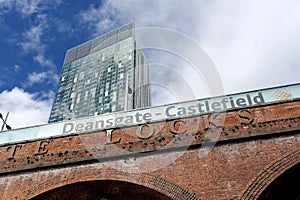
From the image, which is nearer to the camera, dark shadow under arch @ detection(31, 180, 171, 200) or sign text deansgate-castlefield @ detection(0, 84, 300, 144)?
dark shadow under arch @ detection(31, 180, 171, 200)

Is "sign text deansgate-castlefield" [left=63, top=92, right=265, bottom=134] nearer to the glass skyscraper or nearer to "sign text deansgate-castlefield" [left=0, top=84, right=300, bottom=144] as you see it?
"sign text deansgate-castlefield" [left=0, top=84, right=300, bottom=144]

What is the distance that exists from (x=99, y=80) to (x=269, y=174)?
66041 mm

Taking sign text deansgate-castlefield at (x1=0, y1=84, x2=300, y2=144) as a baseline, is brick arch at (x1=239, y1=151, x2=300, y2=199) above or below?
below

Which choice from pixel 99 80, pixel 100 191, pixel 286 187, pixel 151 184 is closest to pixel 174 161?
pixel 151 184

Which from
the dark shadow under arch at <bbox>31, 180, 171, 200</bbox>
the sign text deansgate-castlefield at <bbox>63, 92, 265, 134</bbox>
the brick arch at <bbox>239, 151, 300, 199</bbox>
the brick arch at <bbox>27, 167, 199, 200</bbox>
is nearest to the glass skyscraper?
the sign text deansgate-castlefield at <bbox>63, 92, 265, 134</bbox>

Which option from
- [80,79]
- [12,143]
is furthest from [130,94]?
[12,143]

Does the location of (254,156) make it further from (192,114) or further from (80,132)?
(80,132)

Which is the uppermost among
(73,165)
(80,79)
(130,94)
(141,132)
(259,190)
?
(80,79)

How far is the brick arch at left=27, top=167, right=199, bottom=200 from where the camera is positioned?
7.90m

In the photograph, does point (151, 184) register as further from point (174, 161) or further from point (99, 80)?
point (99, 80)

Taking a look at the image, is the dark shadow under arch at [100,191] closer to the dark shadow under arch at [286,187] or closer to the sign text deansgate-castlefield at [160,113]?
the sign text deansgate-castlefield at [160,113]

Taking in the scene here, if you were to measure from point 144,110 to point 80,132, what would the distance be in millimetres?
2175

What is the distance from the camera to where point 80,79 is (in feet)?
234

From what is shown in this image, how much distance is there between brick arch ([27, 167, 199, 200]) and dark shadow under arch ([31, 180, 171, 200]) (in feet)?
0.30
